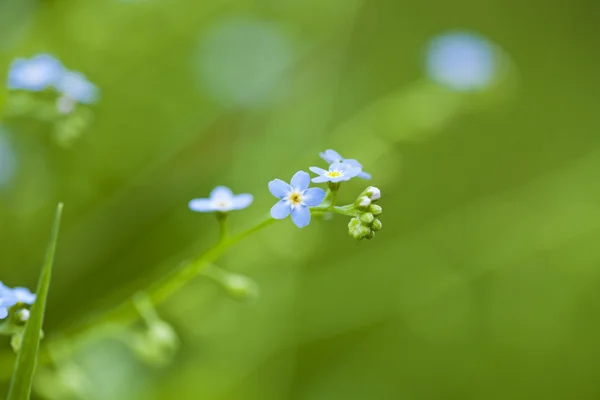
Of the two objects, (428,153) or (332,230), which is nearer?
(332,230)

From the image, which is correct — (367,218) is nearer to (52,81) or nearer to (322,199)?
(322,199)

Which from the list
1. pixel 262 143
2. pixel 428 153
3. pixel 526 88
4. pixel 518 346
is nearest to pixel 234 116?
pixel 262 143

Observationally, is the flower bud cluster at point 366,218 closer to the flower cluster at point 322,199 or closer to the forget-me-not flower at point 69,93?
the flower cluster at point 322,199

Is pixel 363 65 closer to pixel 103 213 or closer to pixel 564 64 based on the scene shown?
pixel 564 64

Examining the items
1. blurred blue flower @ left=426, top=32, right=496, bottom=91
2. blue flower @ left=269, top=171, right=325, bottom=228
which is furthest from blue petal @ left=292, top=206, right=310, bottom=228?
blurred blue flower @ left=426, top=32, right=496, bottom=91

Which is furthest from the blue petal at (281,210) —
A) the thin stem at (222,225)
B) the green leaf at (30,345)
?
the green leaf at (30,345)

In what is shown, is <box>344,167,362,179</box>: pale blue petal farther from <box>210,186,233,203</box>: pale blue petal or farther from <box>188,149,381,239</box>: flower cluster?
<box>210,186,233,203</box>: pale blue petal

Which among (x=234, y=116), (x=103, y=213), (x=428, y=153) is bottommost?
(x=103, y=213)
